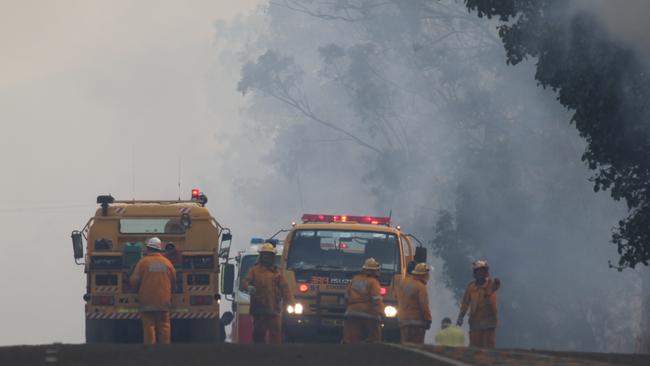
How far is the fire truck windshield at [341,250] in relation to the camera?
24422 millimetres

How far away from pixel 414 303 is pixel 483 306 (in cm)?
88

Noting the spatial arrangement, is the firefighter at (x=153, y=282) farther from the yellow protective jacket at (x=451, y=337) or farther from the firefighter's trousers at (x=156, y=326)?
the yellow protective jacket at (x=451, y=337)

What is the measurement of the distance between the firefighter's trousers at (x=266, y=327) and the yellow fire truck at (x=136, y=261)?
5.66ft

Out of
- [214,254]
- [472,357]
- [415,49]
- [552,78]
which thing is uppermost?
[415,49]

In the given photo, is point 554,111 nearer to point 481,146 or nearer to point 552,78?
point 481,146

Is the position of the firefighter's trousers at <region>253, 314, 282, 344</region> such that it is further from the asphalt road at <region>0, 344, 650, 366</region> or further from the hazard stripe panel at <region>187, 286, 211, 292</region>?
the asphalt road at <region>0, 344, 650, 366</region>

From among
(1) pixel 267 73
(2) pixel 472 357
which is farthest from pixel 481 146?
(2) pixel 472 357

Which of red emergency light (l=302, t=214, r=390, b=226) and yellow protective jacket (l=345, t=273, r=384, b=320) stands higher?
red emergency light (l=302, t=214, r=390, b=226)

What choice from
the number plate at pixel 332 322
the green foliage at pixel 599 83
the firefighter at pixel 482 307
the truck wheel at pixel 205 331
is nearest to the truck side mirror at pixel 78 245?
the truck wheel at pixel 205 331

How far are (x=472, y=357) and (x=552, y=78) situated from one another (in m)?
9.88

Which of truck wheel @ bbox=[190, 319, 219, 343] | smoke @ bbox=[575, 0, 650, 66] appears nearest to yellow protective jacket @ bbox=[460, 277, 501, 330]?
smoke @ bbox=[575, 0, 650, 66]

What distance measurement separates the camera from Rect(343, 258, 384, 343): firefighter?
73.3 ft

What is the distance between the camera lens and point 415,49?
2254 inches

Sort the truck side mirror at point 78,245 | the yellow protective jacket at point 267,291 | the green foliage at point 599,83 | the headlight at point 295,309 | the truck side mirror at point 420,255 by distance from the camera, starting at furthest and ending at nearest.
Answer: the truck side mirror at point 78,245
the headlight at point 295,309
the truck side mirror at point 420,255
the green foliage at point 599,83
the yellow protective jacket at point 267,291
